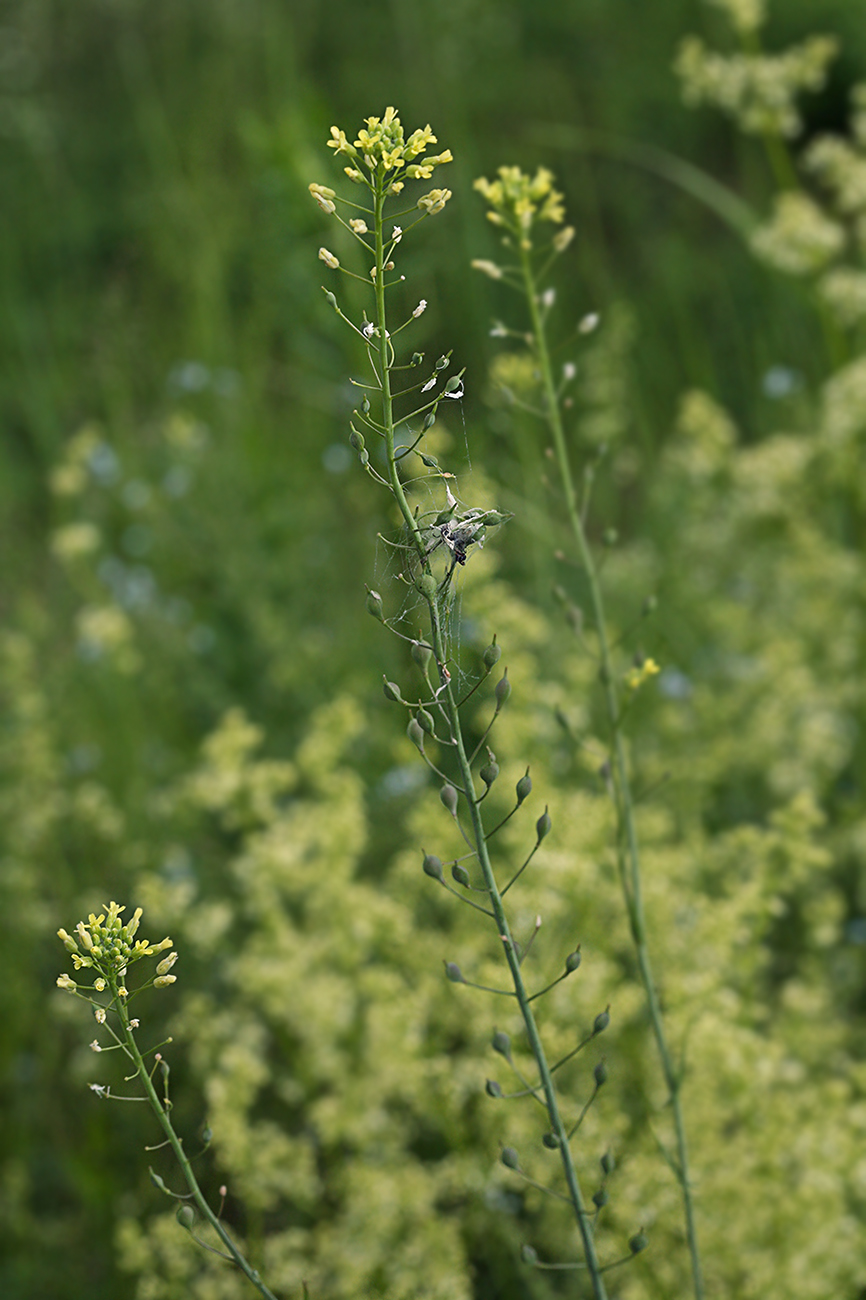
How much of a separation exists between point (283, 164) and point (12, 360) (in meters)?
2.39

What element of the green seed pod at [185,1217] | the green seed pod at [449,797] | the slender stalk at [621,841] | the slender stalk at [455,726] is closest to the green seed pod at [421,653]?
the slender stalk at [455,726]

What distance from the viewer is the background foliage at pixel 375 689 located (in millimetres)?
1775

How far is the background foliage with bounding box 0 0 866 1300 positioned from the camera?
5.82 feet

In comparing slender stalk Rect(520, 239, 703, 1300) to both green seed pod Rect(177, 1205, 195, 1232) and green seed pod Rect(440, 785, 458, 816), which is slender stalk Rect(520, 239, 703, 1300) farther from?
green seed pod Rect(177, 1205, 195, 1232)

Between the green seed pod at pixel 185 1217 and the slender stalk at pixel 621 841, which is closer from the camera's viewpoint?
the green seed pod at pixel 185 1217

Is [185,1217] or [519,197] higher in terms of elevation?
[519,197]

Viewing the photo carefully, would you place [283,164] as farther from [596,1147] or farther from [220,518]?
[596,1147]

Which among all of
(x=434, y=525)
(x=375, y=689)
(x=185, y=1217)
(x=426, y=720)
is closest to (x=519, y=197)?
(x=434, y=525)

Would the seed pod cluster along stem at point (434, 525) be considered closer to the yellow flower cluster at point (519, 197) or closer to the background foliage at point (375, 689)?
the background foliage at point (375, 689)

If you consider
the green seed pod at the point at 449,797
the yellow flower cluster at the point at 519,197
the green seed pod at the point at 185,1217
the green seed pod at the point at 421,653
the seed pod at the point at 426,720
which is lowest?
the green seed pod at the point at 185,1217

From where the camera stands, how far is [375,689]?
9.57 feet

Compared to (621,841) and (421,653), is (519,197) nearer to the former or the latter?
(421,653)

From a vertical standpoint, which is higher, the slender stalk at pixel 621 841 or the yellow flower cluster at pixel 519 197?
the yellow flower cluster at pixel 519 197

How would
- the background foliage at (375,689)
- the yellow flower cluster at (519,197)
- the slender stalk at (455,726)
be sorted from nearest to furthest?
the slender stalk at (455,726)
the yellow flower cluster at (519,197)
the background foliage at (375,689)
